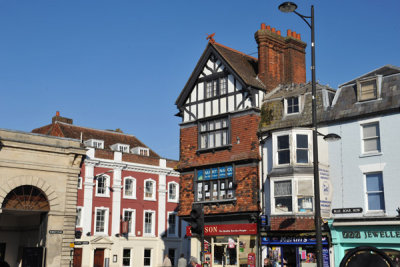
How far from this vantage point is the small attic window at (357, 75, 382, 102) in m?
25.1

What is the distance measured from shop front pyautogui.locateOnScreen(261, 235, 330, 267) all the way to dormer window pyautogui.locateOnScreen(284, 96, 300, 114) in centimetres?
689

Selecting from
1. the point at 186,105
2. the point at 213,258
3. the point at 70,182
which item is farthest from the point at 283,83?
the point at 70,182

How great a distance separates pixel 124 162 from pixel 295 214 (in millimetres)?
21589

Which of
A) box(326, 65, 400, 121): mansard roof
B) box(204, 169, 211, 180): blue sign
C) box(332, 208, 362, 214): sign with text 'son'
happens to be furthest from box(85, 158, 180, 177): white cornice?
box(332, 208, 362, 214): sign with text 'son'

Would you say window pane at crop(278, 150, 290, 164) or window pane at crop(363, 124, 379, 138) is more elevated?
window pane at crop(363, 124, 379, 138)

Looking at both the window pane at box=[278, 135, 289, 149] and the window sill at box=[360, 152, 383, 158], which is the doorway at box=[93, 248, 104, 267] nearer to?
the window pane at box=[278, 135, 289, 149]

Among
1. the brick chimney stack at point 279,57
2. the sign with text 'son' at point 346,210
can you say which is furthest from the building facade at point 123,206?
the sign with text 'son' at point 346,210

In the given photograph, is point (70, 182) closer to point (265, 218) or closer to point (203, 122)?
point (203, 122)

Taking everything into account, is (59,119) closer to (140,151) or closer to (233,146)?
(140,151)

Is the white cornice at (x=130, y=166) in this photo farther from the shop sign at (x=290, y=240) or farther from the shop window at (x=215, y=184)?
the shop sign at (x=290, y=240)

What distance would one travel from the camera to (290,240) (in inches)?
1027

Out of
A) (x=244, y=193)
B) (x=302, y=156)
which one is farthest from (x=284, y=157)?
(x=244, y=193)

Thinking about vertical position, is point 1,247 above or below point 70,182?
Answer: below

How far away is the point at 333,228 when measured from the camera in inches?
968
